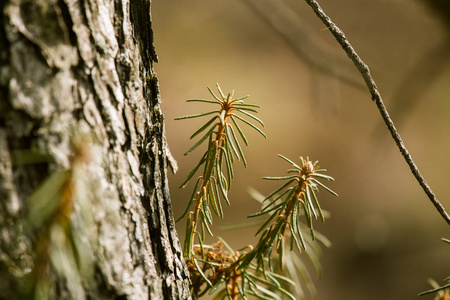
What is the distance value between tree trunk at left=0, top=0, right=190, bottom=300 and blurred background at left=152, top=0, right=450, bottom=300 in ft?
3.72

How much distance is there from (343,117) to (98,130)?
9.80 feet

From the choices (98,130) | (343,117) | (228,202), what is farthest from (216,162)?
(343,117)

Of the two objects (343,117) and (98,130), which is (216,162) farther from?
(343,117)

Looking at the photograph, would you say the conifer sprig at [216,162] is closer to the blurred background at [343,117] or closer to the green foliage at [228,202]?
the green foliage at [228,202]

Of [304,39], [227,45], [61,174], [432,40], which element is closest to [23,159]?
[61,174]

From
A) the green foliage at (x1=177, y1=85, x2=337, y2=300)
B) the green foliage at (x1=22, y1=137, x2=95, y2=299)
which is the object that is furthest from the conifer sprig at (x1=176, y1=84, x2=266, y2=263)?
the green foliage at (x1=22, y1=137, x2=95, y2=299)

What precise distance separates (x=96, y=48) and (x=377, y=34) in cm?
356

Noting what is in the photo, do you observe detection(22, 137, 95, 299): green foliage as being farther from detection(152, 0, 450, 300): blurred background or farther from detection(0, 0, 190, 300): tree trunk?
detection(152, 0, 450, 300): blurred background

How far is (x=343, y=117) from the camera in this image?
320 centimetres

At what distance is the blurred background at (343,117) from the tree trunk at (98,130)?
1135mm

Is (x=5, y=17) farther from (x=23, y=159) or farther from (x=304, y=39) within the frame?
(x=304, y=39)

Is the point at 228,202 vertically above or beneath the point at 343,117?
beneath

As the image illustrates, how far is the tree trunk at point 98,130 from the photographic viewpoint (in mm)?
338

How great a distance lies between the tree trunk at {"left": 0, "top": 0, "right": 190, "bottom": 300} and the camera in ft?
1.11
